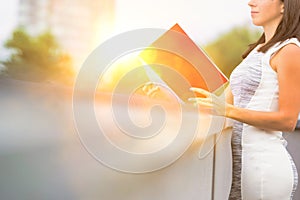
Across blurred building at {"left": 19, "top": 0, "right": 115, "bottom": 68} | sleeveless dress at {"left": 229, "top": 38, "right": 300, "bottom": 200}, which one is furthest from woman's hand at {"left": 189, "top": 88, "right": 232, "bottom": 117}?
blurred building at {"left": 19, "top": 0, "right": 115, "bottom": 68}

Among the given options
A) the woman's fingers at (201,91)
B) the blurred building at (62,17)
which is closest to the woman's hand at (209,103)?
the woman's fingers at (201,91)

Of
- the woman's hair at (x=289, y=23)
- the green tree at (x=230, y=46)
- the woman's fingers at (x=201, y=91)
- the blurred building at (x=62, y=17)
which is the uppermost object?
the blurred building at (x=62, y=17)

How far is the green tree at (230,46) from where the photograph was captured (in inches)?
190

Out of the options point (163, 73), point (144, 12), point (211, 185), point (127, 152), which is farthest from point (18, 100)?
point (144, 12)

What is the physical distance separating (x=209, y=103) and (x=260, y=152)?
185 mm

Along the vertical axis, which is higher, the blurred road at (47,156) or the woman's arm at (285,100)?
the blurred road at (47,156)

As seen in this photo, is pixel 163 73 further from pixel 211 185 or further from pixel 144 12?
pixel 144 12

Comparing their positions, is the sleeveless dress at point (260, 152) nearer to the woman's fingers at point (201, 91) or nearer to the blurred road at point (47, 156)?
→ the woman's fingers at point (201, 91)

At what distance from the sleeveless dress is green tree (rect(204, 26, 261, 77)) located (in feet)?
12.1

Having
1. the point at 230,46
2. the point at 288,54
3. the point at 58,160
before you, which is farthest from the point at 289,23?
the point at 230,46

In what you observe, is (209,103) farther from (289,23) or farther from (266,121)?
(289,23)

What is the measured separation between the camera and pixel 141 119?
34.3 inches

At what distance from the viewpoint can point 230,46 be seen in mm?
4926

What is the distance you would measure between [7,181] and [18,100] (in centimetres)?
11
